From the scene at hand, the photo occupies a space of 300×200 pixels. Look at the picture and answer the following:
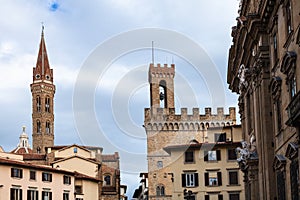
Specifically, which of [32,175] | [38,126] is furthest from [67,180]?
[38,126]

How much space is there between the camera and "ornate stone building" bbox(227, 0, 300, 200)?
29422mm

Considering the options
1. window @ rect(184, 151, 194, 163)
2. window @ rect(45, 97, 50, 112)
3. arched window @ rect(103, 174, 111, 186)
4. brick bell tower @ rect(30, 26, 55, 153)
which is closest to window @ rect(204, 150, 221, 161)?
window @ rect(184, 151, 194, 163)

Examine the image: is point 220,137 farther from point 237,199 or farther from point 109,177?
point 109,177

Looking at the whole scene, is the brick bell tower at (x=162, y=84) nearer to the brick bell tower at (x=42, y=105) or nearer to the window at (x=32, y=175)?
the window at (x=32, y=175)

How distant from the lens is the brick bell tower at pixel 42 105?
166 m

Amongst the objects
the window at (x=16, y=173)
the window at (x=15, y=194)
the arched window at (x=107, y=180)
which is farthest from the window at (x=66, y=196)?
the arched window at (x=107, y=180)

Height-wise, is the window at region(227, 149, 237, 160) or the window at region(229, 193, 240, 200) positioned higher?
the window at region(227, 149, 237, 160)

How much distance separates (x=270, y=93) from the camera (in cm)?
3650

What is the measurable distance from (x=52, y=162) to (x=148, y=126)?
61.6 feet

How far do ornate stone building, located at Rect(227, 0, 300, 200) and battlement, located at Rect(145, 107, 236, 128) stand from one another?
5507cm

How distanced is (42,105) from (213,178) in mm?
100725

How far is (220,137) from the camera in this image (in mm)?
83562

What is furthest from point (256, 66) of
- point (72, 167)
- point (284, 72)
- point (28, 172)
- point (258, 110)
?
point (72, 167)

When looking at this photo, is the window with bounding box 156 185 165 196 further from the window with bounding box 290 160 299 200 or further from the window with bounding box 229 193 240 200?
the window with bounding box 290 160 299 200
